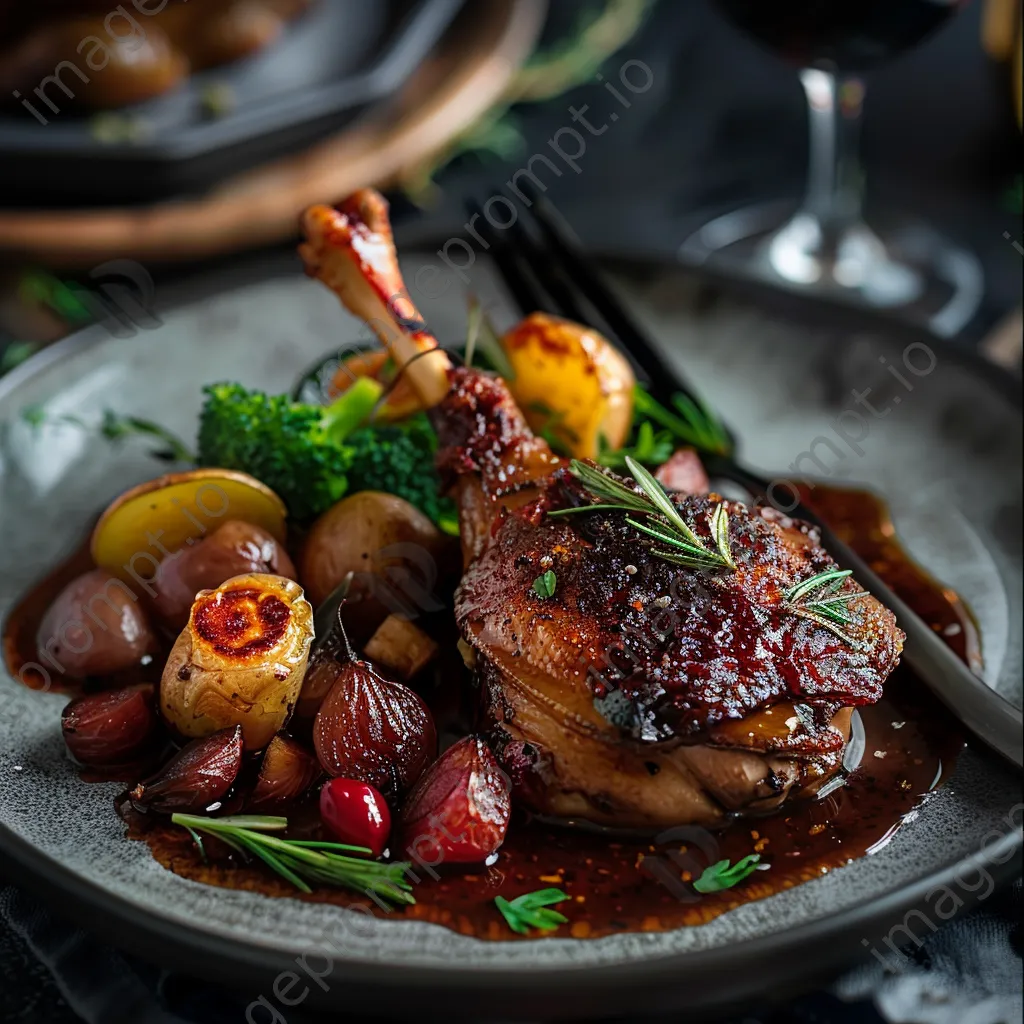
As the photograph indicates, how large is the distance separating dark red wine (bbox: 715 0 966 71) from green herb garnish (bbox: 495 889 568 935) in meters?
2.66

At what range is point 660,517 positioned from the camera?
88.4 inches

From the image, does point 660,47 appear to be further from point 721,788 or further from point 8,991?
point 8,991

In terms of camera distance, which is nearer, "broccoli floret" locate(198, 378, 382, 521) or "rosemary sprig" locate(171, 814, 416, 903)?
"rosemary sprig" locate(171, 814, 416, 903)

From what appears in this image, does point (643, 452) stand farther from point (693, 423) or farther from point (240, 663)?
point (240, 663)

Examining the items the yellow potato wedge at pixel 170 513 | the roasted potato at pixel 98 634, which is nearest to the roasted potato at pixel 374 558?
the yellow potato wedge at pixel 170 513

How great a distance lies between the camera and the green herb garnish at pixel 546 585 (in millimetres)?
2139

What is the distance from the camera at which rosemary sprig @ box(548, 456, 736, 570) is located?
2.17 metres

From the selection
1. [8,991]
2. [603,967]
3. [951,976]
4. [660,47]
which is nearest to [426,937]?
[603,967]

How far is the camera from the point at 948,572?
274 centimetres

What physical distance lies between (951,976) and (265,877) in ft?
3.67

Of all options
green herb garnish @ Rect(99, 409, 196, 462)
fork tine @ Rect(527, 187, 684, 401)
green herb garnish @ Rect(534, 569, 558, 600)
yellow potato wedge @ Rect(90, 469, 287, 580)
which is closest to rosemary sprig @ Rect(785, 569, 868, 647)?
green herb garnish @ Rect(534, 569, 558, 600)

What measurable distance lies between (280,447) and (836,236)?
7.83 ft

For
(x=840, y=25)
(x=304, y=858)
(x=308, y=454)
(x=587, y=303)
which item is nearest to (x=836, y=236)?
(x=840, y=25)

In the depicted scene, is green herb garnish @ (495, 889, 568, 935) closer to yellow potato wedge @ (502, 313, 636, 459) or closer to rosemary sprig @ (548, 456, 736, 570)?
rosemary sprig @ (548, 456, 736, 570)
